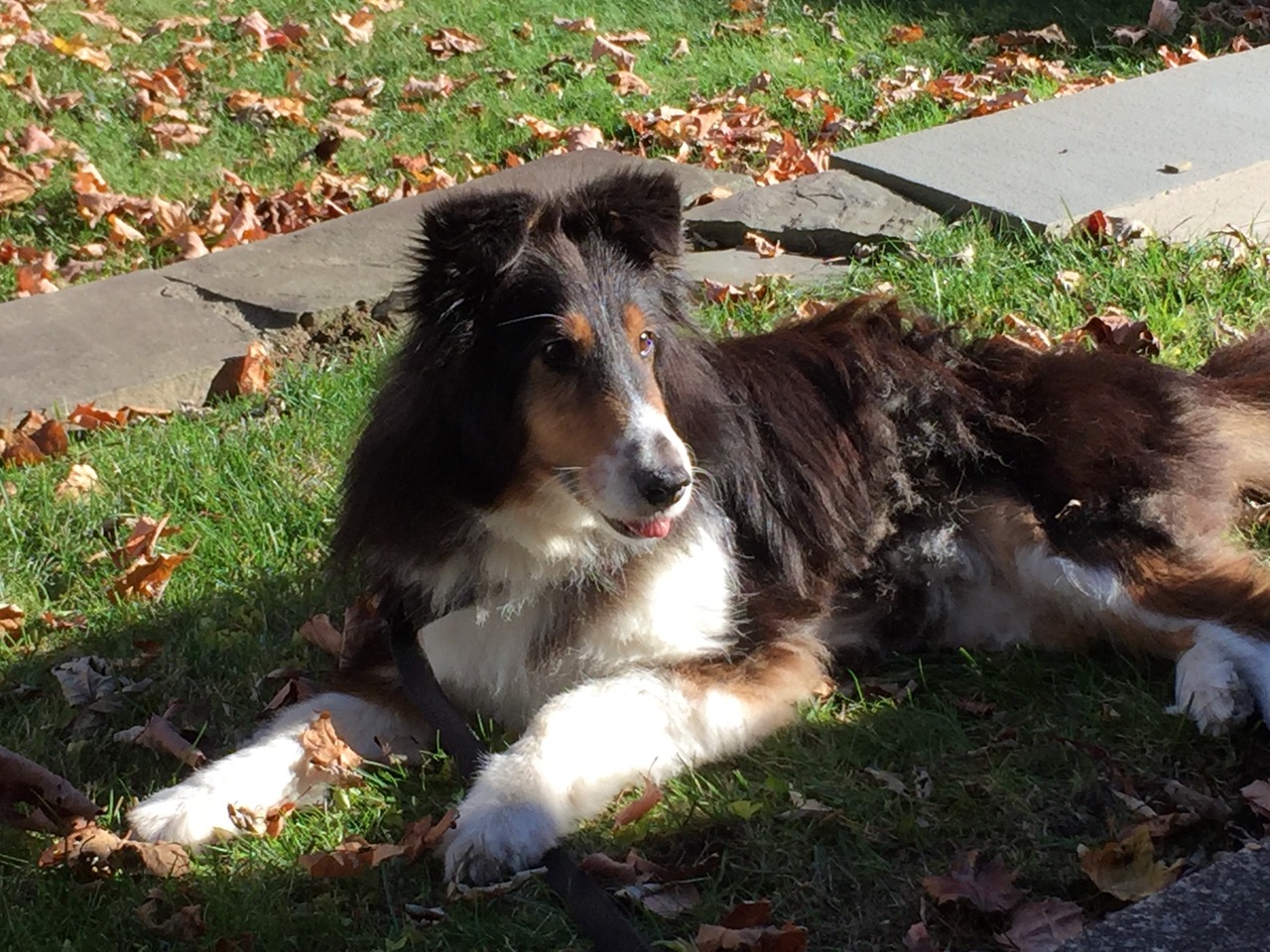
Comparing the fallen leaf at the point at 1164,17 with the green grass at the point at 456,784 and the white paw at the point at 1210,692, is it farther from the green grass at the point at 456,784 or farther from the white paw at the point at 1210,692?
the white paw at the point at 1210,692

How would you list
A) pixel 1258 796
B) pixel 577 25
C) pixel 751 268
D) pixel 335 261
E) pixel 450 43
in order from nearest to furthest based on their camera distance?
pixel 1258 796 < pixel 751 268 < pixel 335 261 < pixel 450 43 < pixel 577 25

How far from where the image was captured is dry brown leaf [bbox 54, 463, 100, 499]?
482 cm

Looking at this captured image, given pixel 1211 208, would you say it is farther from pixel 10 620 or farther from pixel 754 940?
pixel 10 620

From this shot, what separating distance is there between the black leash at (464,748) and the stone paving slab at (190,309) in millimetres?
2237

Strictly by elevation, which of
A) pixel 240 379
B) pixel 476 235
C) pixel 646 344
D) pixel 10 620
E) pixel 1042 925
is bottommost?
pixel 10 620

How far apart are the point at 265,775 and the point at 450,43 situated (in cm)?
730

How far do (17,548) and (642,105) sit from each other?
5.17 m

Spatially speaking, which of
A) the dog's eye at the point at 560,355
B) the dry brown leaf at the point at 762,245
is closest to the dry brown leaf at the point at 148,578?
the dog's eye at the point at 560,355

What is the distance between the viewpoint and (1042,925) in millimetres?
2570

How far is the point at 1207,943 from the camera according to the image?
213 cm

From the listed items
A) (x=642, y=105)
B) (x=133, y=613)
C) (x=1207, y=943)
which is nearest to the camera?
(x=1207, y=943)

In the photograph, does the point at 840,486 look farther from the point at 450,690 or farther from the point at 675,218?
the point at 450,690

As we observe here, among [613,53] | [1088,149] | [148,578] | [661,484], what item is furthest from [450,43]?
[661,484]

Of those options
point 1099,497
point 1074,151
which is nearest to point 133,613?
point 1099,497
